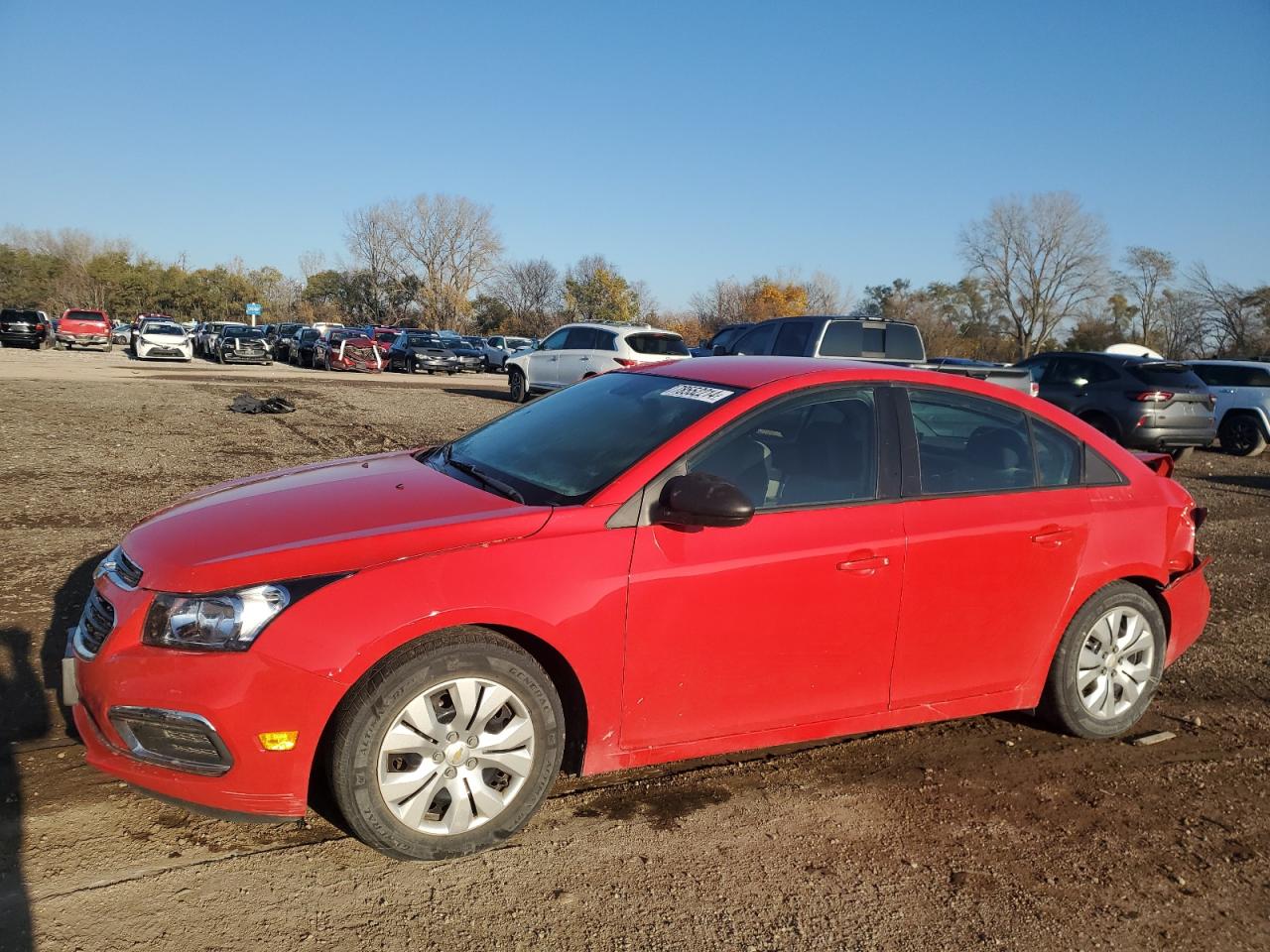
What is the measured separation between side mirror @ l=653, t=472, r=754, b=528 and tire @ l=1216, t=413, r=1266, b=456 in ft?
58.8

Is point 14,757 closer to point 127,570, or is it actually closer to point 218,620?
point 127,570

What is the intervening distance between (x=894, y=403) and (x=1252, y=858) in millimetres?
2110

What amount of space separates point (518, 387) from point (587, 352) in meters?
2.97

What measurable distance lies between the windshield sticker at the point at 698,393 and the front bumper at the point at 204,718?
1.77m

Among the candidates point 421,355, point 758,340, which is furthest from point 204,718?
point 421,355

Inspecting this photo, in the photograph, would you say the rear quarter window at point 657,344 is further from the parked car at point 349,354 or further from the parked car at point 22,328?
the parked car at point 22,328

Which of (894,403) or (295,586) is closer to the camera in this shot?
(295,586)

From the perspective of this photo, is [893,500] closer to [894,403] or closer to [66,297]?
[894,403]

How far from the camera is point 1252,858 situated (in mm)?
3311

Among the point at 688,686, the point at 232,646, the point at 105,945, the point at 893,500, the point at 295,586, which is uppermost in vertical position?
the point at 893,500

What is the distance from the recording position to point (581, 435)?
151 inches

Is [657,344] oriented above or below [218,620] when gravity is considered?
above

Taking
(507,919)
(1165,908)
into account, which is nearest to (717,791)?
(507,919)

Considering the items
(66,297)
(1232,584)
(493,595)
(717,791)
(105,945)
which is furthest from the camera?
(66,297)
